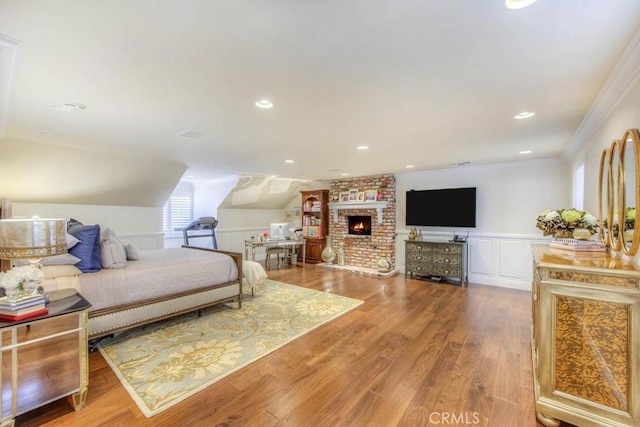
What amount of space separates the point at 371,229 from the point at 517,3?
568 centimetres

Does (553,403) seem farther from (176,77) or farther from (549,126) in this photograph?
(176,77)

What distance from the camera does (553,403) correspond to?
1.80 metres

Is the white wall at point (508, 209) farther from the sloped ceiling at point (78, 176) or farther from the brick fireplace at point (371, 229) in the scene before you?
the sloped ceiling at point (78, 176)

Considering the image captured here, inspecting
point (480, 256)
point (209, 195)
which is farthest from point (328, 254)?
point (209, 195)

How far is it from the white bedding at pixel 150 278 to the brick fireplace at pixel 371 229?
3.70 meters

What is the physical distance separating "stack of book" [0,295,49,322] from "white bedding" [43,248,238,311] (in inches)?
31.4

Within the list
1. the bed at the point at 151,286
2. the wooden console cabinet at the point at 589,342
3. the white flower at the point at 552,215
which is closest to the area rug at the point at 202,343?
the bed at the point at 151,286

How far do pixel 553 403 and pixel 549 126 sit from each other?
9.03ft

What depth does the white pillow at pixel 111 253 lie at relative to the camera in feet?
9.68

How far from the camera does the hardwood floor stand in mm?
1864

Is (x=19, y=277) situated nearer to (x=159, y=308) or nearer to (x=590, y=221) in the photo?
(x=159, y=308)

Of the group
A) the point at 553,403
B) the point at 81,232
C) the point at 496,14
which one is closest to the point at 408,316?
the point at 553,403

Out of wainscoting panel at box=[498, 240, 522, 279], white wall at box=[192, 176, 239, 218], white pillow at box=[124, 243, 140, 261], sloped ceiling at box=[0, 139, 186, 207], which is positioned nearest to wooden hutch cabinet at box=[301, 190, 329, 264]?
white wall at box=[192, 176, 239, 218]

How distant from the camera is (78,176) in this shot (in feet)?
14.9
